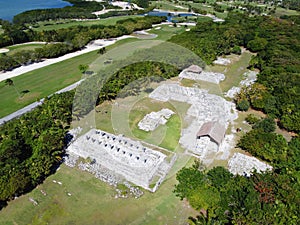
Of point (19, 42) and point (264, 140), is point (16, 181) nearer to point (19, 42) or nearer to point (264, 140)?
point (264, 140)

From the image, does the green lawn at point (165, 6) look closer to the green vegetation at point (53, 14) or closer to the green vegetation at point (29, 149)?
the green vegetation at point (53, 14)

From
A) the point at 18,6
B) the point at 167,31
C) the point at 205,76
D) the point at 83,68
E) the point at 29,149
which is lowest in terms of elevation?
the point at 167,31

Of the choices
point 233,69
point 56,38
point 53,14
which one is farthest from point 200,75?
point 53,14

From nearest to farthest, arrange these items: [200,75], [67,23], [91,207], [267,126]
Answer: [91,207] < [267,126] < [200,75] < [67,23]

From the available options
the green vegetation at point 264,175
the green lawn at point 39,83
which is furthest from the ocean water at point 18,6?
the green vegetation at point 264,175

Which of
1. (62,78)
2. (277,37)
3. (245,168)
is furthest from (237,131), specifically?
(277,37)

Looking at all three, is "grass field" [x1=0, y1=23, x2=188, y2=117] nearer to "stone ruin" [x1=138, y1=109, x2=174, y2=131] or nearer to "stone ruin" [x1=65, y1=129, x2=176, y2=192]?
"stone ruin" [x1=65, y1=129, x2=176, y2=192]

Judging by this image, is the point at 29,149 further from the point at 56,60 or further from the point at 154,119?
the point at 56,60
